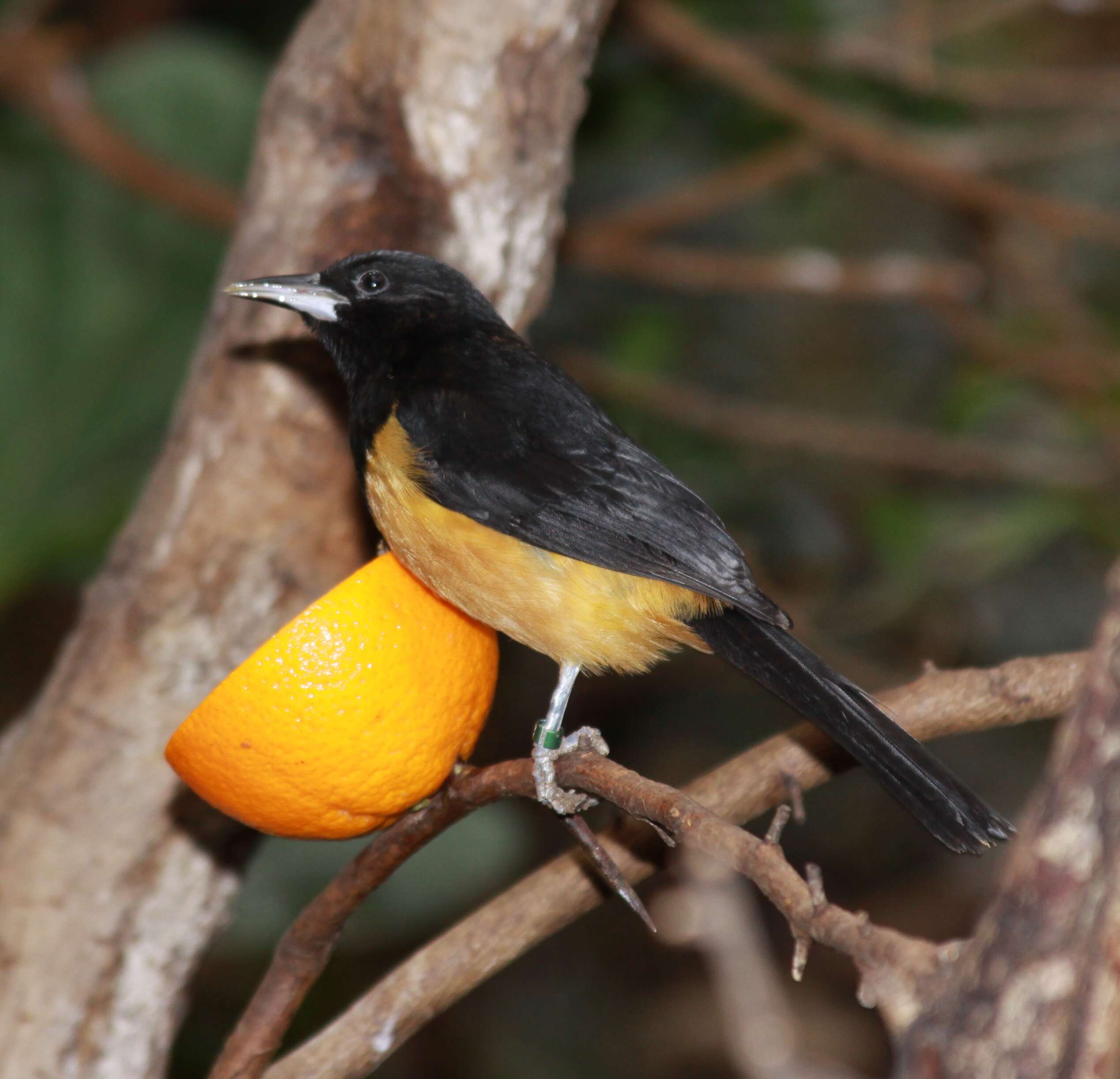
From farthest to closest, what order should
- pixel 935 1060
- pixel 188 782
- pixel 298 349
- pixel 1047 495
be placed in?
pixel 1047 495, pixel 298 349, pixel 188 782, pixel 935 1060

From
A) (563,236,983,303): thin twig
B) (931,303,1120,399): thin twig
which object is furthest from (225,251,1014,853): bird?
(931,303,1120,399): thin twig

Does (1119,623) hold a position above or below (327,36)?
below

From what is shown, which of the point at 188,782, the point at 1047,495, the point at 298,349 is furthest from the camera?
the point at 1047,495

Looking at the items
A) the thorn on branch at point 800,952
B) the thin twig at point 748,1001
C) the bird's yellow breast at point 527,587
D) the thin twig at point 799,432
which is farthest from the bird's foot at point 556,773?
the thin twig at point 799,432

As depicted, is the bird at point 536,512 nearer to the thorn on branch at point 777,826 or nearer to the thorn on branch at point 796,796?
the thorn on branch at point 796,796

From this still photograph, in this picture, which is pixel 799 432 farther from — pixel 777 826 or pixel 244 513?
pixel 777 826

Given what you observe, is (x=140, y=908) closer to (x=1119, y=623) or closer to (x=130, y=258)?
(x=1119, y=623)

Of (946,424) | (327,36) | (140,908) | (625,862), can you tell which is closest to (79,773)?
(140,908)
